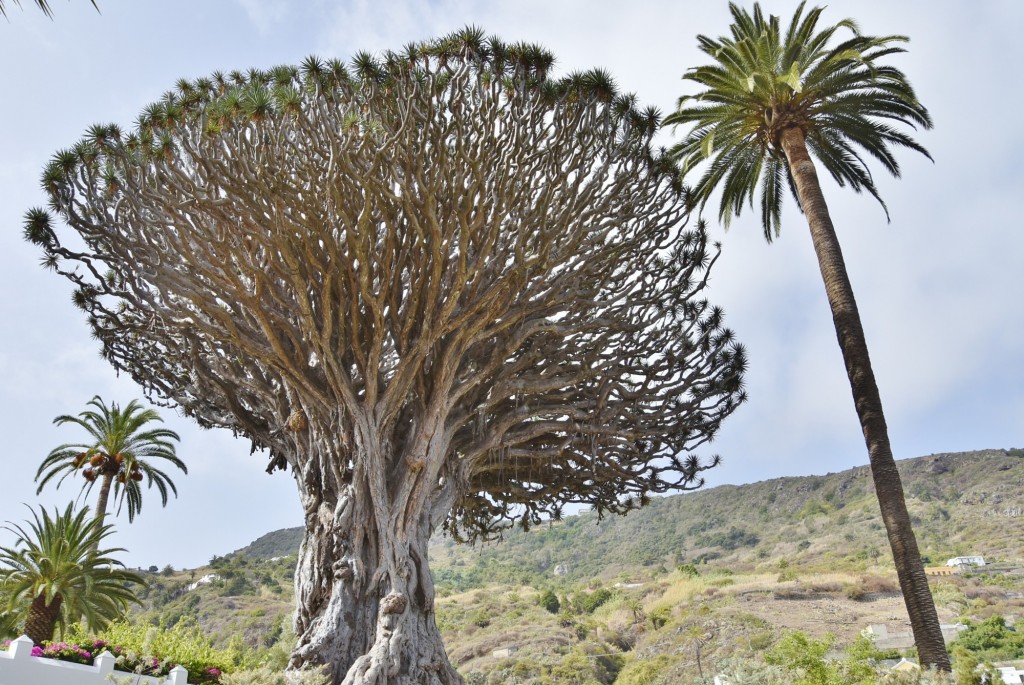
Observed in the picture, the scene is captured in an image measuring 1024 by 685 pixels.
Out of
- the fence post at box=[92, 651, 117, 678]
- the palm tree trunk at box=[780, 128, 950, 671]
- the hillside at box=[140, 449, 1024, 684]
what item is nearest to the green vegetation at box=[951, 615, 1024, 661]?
the hillside at box=[140, 449, 1024, 684]

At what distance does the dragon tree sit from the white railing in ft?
8.32

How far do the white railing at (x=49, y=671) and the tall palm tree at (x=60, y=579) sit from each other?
294 inches

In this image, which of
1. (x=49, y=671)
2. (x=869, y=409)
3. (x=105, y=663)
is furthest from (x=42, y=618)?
(x=869, y=409)

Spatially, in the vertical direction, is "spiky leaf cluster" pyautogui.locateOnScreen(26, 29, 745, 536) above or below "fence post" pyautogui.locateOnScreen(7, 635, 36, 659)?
above

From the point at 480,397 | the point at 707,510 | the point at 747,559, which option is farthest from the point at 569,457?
the point at 707,510

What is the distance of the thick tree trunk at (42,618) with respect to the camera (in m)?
16.8

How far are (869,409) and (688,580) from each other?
2851cm

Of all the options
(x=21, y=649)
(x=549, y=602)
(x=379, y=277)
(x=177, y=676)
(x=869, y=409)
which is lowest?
(x=549, y=602)

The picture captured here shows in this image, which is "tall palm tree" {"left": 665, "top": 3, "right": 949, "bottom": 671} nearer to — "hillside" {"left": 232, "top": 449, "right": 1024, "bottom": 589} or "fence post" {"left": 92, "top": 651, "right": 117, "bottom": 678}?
"fence post" {"left": 92, "top": 651, "right": 117, "bottom": 678}

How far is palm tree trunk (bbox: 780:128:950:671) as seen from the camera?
9.57m

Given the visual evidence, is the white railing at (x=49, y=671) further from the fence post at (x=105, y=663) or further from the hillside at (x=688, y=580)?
the hillside at (x=688, y=580)

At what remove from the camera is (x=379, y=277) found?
11.6m

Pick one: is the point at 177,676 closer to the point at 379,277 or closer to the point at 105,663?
the point at 105,663

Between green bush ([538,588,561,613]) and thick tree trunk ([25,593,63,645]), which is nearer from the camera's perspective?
thick tree trunk ([25,593,63,645])
